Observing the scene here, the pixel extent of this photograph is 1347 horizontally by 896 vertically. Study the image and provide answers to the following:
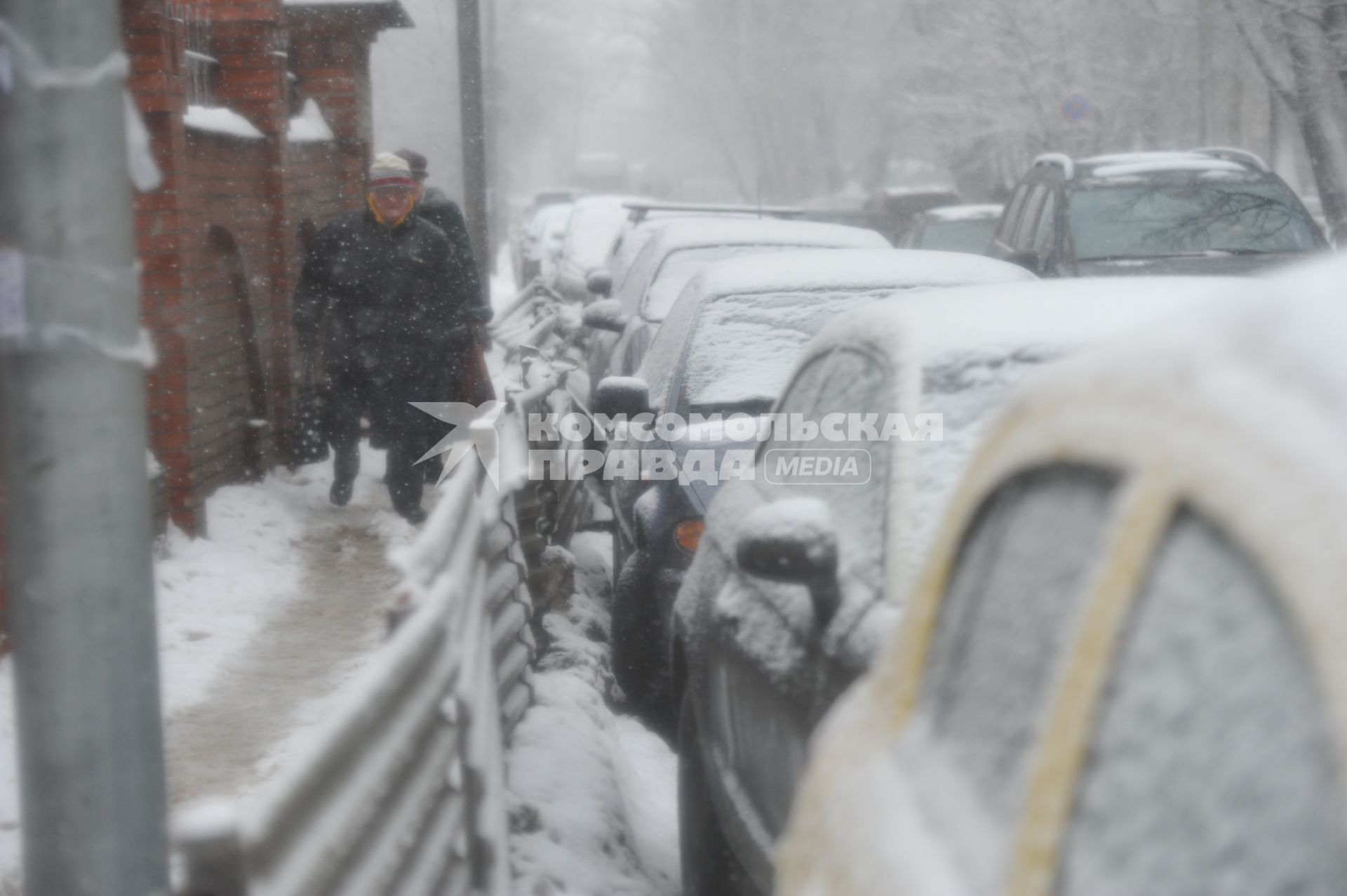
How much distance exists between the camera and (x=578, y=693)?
6.19 metres

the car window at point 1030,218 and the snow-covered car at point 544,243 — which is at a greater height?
the car window at point 1030,218

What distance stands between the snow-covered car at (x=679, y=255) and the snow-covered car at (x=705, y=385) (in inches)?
92.1

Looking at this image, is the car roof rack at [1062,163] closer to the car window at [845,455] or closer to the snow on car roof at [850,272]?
the snow on car roof at [850,272]

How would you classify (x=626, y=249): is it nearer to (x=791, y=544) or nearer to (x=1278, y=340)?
(x=791, y=544)

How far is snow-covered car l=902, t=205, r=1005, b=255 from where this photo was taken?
20.1m

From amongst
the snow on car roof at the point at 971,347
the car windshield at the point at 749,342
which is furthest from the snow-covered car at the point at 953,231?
the snow on car roof at the point at 971,347

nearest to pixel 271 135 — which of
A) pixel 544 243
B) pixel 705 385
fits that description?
pixel 705 385

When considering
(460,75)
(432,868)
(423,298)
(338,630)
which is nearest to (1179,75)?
(460,75)

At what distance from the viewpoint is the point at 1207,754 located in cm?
143

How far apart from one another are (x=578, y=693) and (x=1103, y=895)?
4.74 meters

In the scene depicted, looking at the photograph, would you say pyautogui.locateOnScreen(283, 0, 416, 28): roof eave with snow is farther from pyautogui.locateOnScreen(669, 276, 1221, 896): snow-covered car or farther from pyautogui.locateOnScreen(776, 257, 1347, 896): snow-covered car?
pyautogui.locateOnScreen(776, 257, 1347, 896): snow-covered car

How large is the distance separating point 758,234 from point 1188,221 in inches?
139

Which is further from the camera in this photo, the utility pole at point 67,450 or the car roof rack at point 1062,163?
the car roof rack at point 1062,163

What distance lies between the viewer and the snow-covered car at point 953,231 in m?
20.1
